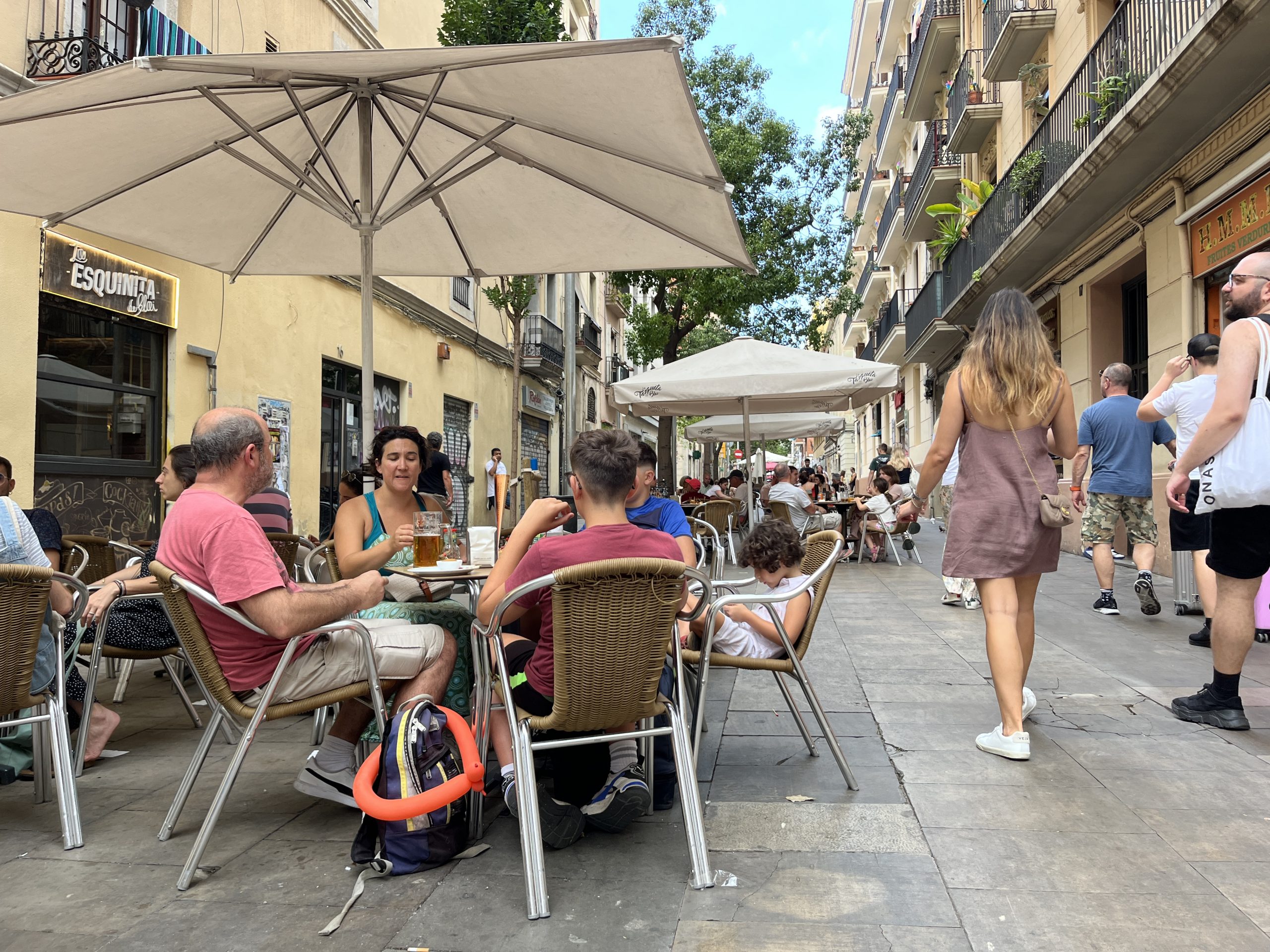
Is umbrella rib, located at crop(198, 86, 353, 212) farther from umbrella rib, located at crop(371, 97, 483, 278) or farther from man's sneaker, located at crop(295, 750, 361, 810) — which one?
man's sneaker, located at crop(295, 750, 361, 810)

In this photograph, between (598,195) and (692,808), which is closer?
(692,808)

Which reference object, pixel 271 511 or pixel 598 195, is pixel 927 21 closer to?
pixel 598 195

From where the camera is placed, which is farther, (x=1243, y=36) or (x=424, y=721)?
(x=1243, y=36)

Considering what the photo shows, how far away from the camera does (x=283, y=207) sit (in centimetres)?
498

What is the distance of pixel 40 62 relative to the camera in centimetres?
736

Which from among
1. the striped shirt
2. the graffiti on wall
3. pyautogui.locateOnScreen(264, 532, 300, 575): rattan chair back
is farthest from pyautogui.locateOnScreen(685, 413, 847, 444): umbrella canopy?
pyautogui.locateOnScreen(264, 532, 300, 575): rattan chair back

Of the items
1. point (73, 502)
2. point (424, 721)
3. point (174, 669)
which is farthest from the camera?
point (73, 502)

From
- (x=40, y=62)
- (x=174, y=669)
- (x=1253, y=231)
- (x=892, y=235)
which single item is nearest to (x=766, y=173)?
(x=892, y=235)

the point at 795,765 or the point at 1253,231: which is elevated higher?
the point at 1253,231

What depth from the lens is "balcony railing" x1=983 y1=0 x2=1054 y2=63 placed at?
13.1 meters

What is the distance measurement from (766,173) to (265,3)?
9967 mm

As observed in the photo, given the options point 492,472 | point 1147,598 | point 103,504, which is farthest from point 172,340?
point 492,472

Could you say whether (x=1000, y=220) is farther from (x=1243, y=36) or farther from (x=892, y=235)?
(x=892, y=235)

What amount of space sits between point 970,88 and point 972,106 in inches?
19.3
